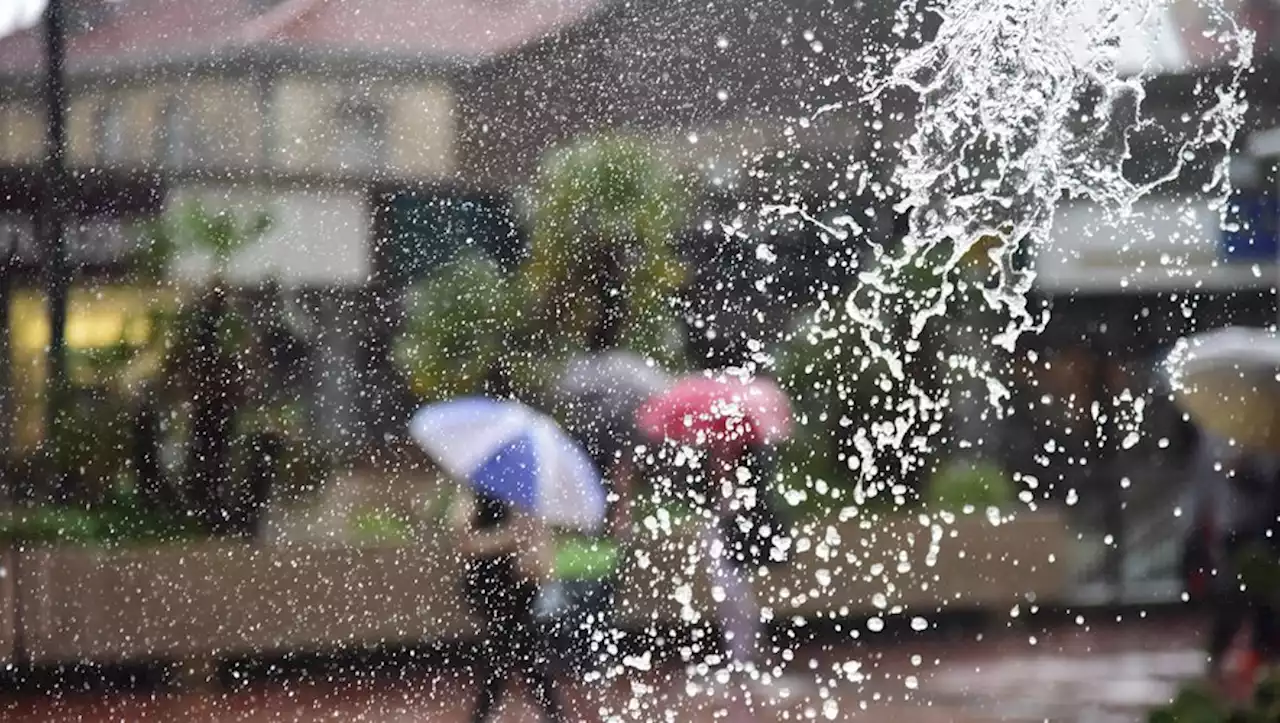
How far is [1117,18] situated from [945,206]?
29cm

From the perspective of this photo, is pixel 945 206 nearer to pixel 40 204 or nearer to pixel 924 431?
pixel 924 431

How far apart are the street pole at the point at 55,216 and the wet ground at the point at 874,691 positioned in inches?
12.6

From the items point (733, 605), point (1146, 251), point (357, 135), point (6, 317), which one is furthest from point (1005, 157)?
point (6, 317)

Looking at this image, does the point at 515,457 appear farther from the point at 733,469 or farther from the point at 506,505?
the point at 733,469

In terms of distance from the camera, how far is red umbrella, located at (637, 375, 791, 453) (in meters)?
1.52

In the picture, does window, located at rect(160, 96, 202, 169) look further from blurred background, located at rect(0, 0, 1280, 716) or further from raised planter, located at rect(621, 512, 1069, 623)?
raised planter, located at rect(621, 512, 1069, 623)

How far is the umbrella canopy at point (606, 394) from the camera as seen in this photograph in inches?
59.4

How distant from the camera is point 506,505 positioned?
4.95ft

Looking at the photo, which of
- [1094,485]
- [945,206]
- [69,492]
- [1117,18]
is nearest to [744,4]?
[945,206]

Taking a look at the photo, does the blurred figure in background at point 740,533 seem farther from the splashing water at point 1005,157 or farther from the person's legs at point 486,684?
the person's legs at point 486,684

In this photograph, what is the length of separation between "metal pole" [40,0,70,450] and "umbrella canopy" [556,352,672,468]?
54cm

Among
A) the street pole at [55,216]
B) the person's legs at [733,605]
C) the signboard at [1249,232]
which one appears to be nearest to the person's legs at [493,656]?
the person's legs at [733,605]

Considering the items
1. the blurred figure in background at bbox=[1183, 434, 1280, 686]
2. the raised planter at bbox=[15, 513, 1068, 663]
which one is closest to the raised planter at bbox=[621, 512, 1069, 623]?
the raised planter at bbox=[15, 513, 1068, 663]

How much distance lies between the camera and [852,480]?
5.07 feet
